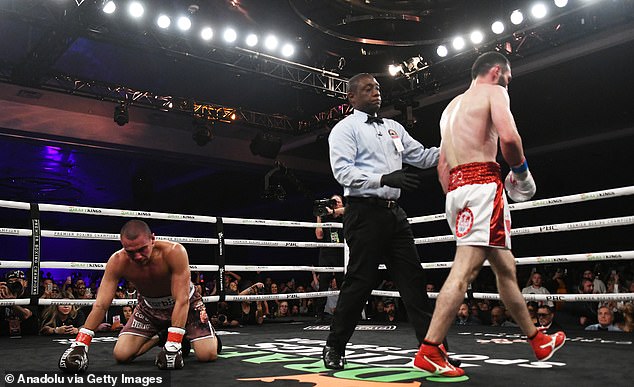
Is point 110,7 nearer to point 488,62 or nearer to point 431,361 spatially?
point 488,62

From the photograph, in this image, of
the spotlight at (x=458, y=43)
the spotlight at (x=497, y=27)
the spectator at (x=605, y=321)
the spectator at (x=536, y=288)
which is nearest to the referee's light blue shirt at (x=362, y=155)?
the spectator at (x=605, y=321)

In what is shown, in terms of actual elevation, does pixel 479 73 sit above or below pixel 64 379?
above

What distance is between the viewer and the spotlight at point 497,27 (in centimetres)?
673

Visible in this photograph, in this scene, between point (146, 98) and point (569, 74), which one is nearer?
point (569, 74)

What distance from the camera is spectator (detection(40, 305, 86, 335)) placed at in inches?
180

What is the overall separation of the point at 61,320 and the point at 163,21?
3.53m

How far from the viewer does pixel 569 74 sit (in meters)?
7.33

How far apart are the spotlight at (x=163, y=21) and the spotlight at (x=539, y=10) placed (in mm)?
4109

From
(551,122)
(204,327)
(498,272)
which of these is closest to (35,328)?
(204,327)

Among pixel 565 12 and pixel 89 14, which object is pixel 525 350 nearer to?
pixel 565 12

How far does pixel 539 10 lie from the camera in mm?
6301

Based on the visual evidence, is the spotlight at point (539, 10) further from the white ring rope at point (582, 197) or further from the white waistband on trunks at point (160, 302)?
the white waistband on trunks at point (160, 302)

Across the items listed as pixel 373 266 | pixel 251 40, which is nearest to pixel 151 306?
pixel 373 266

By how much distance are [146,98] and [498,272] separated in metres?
7.03
